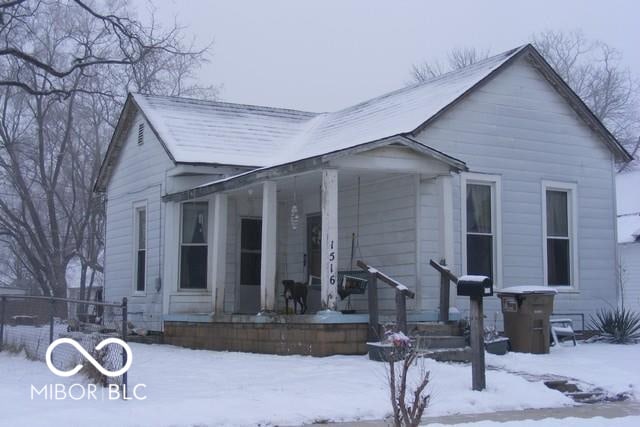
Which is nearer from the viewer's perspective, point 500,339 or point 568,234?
point 500,339

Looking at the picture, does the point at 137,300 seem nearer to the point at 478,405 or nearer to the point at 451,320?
the point at 451,320

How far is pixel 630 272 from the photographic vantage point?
1124 inches

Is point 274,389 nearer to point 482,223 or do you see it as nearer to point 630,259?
point 482,223

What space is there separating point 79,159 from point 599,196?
78.5 ft

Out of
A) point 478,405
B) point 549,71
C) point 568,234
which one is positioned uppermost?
point 549,71

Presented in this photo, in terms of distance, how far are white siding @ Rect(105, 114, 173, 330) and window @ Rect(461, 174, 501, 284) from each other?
20.7ft

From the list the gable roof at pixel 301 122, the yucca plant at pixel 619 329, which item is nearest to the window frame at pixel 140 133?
the gable roof at pixel 301 122

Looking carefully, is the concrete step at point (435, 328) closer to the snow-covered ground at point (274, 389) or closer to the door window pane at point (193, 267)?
the snow-covered ground at point (274, 389)

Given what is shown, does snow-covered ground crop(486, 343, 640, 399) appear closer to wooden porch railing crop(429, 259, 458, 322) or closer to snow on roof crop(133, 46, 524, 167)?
wooden porch railing crop(429, 259, 458, 322)

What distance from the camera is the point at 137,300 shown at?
62.0ft

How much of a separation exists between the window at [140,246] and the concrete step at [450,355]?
9.18m

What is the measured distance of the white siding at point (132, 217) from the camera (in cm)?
1805

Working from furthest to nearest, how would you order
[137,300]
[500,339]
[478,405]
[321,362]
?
1. [137,300]
2. [500,339]
3. [321,362]
4. [478,405]

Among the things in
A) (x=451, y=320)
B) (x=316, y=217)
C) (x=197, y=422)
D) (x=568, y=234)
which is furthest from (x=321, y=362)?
(x=568, y=234)
